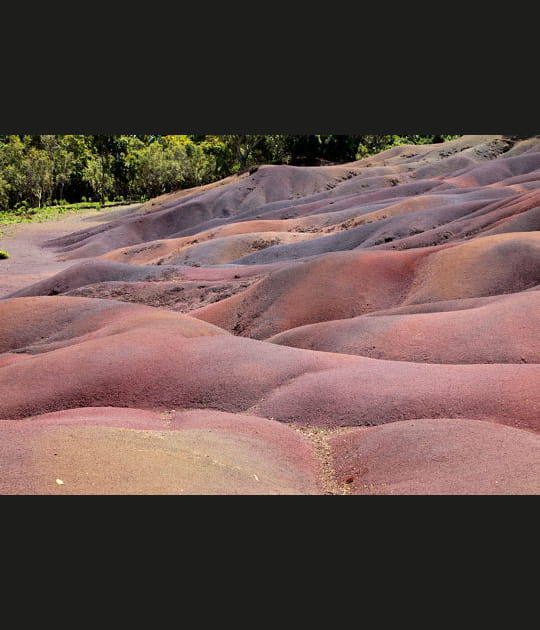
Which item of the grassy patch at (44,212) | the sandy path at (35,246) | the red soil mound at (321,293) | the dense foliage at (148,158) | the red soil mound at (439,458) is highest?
the dense foliage at (148,158)

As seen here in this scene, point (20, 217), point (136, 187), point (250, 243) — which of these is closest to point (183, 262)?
point (250, 243)

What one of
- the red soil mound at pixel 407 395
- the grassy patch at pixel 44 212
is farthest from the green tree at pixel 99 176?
the red soil mound at pixel 407 395

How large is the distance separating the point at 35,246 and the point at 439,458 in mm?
41348

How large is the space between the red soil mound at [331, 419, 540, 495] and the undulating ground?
0.03 m

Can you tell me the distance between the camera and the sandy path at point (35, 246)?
29984mm

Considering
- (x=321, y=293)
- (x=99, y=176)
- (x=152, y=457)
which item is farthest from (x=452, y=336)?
(x=99, y=176)

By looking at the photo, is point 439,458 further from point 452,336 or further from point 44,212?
point 44,212

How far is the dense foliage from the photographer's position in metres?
55.7

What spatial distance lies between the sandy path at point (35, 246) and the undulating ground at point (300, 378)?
8.47 metres

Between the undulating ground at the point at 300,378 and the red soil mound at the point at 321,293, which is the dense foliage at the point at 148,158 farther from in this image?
the red soil mound at the point at 321,293

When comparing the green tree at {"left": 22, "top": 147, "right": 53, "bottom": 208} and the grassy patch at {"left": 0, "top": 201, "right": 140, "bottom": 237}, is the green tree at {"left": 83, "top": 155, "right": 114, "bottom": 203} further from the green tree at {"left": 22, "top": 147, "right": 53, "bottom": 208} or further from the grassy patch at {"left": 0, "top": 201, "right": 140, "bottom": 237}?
the green tree at {"left": 22, "top": 147, "right": 53, "bottom": 208}

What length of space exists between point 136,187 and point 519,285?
5277cm

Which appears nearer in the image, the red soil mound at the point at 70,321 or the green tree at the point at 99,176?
the red soil mound at the point at 70,321

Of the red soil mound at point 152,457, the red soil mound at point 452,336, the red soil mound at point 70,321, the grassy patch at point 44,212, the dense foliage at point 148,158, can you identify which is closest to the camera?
the red soil mound at point 152,457
